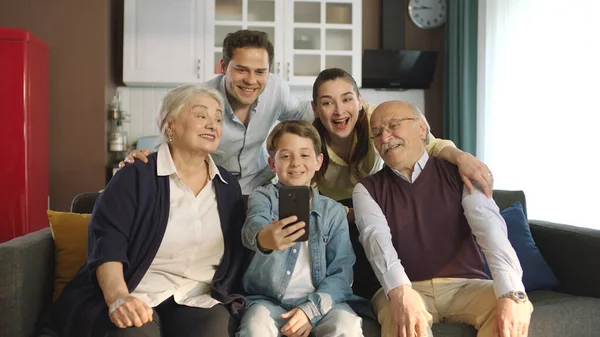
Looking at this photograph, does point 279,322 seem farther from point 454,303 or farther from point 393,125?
point 393,125

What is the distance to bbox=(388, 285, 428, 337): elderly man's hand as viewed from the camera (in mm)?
1435

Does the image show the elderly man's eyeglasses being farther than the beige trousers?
Yes

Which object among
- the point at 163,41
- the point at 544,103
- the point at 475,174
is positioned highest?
the point at 163,41

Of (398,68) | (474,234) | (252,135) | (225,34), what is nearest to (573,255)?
(474,234)

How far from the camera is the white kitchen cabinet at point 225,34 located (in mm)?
3881

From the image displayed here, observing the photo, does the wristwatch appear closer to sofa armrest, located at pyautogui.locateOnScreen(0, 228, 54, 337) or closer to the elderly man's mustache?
the elderly man's mustache

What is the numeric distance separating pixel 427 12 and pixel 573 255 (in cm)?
309

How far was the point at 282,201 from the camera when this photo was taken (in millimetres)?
1483

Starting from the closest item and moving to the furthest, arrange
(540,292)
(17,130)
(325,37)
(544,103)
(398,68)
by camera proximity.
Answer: (540,292)
(544,103)
(17,130)
(325,37)
(398,68)

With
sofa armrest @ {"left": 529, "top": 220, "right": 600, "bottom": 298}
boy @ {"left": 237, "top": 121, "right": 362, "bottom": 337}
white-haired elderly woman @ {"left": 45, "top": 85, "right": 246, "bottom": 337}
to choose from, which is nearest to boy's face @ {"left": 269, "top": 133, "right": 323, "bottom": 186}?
boy @ {"left": 237, "top": 121, "right": 362, "bottom": 337}

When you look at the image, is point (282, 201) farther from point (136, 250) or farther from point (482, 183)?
point (482, 183)

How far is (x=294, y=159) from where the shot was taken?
169cm

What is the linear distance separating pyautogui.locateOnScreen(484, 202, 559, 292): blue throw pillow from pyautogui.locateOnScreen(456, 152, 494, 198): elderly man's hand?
34 cm

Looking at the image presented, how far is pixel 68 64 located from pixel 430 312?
3122mm
